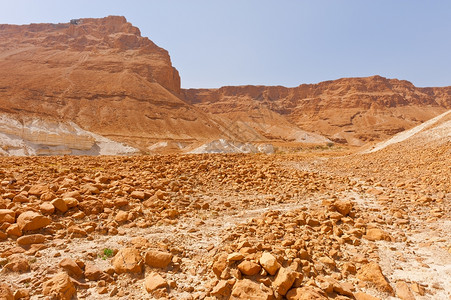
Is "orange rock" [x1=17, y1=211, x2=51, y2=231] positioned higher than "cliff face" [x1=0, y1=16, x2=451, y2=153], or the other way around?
"cliff face" [x1=0, y1=16, x2=451, y2=153]

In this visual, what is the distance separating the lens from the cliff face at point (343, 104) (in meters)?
81.3

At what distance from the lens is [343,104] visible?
94312 mm

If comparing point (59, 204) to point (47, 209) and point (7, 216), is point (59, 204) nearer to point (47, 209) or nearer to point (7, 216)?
point (47, 209)

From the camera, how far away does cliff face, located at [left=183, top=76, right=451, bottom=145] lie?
267 ft

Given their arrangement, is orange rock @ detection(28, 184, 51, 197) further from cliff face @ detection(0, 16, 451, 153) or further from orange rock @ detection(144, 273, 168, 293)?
cliff face @ detection(0, 16, 451, 153)

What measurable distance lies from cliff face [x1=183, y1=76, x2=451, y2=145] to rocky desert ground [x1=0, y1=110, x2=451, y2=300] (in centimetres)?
7332

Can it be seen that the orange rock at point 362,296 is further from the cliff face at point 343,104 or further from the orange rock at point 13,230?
the cliff face at point 343,104

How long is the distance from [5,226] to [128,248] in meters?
1.55

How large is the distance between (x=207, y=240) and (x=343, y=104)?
101700mm

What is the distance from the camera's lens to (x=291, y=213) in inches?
172

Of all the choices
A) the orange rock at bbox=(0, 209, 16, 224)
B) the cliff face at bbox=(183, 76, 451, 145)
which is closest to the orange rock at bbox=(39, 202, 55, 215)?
the orange rock at bbox=(0, 209, 16, 224)

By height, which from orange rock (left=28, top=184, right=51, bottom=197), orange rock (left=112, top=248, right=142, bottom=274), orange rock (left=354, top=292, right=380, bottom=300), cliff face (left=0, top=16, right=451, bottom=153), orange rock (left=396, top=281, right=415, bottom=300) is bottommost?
orange rock (left=396, top=281, right=415, bottom=300)

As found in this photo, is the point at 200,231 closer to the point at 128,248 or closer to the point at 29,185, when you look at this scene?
the point at 128,248

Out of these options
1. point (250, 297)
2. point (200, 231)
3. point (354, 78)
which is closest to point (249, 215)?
point (200, 231)
